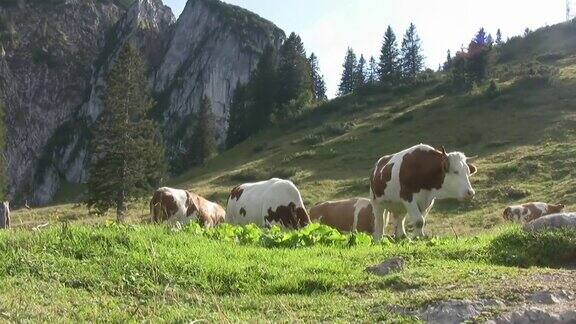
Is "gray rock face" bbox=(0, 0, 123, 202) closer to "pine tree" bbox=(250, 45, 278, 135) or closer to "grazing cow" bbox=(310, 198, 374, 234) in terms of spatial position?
→ "pine tree" bbox=(250, 45, 278, 135)

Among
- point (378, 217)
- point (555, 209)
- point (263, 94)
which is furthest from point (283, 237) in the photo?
point (263, 94)

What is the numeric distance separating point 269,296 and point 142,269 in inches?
68.0

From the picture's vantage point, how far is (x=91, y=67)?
183250 mm

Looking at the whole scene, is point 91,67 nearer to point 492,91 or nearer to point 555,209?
point 492,91

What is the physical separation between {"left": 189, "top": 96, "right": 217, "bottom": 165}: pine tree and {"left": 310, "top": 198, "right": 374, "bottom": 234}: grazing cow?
58.9m

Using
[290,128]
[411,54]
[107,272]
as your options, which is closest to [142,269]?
[107,272]

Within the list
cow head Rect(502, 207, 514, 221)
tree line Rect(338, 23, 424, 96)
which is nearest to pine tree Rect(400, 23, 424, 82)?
tree line Rect(338, 23, 424, 96)

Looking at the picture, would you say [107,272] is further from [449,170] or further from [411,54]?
[411,54]

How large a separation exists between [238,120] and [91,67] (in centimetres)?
10691

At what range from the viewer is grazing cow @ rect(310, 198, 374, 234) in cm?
2153

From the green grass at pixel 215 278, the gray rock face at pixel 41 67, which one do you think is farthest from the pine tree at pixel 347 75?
the green grass at pixel 215 278

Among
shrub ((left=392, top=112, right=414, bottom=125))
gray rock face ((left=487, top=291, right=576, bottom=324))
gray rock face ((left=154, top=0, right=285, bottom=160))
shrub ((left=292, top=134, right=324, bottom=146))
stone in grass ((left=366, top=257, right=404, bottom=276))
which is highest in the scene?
gray rock face ((left=154, top=0, right=285, bottom=160))

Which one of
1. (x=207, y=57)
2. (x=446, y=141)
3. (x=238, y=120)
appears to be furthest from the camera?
(x=207, y=57)

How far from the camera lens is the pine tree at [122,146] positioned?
41375 mm
